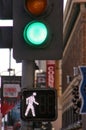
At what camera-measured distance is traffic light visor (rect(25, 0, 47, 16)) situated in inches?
198

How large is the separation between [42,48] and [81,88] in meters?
2.61

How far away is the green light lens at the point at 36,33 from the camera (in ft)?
16.6

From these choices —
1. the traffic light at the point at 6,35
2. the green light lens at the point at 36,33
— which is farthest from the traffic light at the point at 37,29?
the traffic light at the point at 6,35

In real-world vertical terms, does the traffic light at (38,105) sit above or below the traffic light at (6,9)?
below

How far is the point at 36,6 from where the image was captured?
5.03 metres

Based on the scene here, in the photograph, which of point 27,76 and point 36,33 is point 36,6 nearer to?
point 36,33

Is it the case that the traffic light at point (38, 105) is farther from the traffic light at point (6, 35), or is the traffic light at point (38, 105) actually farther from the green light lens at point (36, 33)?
the traffic light at point (6, 35)

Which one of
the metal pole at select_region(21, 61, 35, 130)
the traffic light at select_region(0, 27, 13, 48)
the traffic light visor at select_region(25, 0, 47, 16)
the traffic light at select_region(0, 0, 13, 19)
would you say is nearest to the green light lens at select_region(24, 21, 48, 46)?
the traffic light visor at select_region(25, 0, 47, 16)

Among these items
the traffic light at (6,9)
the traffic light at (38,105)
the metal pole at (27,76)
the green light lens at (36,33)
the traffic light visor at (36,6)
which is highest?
the traffic light at (6,9)

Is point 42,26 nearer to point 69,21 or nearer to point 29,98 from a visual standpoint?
point 29,98

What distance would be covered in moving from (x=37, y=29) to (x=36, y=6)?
8.3 inches

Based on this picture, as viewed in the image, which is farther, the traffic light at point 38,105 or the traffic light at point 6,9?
the traffic light at point 6,9

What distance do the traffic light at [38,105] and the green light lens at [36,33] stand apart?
46 centimetres

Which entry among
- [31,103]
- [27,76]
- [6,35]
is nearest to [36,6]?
[27,76]
